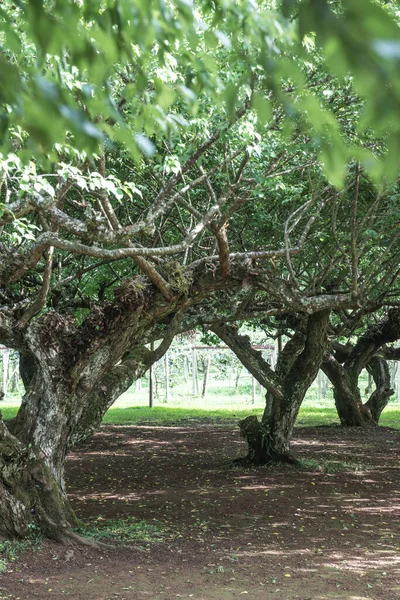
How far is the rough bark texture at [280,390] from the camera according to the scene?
11555 mm

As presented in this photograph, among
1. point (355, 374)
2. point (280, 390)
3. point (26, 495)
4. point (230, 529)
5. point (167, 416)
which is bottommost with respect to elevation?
point (230, 529)

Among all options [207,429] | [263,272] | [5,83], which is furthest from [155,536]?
[207,429]

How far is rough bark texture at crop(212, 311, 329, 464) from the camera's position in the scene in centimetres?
1155

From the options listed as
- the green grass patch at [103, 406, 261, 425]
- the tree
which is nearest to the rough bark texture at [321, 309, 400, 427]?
the green grass patch at [103, 406, 261, 425]

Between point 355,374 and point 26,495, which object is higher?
point 355,374

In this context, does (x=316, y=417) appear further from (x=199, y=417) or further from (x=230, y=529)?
(x=230, y=529)

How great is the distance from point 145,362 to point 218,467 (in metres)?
3.84

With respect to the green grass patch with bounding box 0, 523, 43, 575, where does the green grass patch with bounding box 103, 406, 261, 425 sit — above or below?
above

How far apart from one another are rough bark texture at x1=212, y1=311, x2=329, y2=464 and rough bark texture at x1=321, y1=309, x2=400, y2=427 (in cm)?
604

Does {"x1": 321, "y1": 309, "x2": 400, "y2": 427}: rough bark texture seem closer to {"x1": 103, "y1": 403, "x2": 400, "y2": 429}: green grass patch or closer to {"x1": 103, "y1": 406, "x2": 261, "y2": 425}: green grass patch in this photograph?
{"x1": 103, "y1": 403, "x2": 400, "y2": 429}: green grass patch

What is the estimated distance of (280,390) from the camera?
37.8 ft

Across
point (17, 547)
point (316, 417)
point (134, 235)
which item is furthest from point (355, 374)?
point (17, 547)

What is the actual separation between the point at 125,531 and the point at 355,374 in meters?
12.2

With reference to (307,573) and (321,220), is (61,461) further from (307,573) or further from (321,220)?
(321,220)
